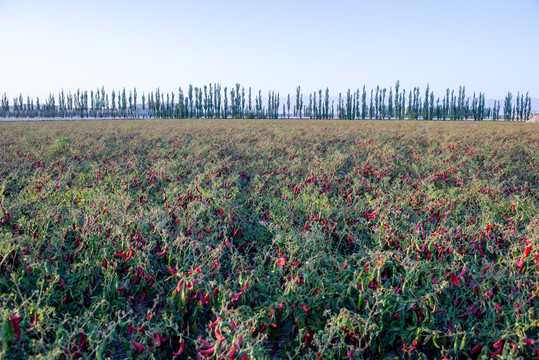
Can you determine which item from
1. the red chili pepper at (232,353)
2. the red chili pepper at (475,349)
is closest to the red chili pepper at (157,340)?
the red chili pepper at (232,353)

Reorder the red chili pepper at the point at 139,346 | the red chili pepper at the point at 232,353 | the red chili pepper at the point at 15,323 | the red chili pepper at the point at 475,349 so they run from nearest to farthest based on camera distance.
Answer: the red chili pepper at the point at 232,353 → the red chili pepper at the point at 15,323 → the red chili pepper at the point at 139,346 → the red chili pepper at the point at 475,349

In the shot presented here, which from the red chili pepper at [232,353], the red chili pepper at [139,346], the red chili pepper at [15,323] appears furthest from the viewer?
the red chili pepper at [139,346]

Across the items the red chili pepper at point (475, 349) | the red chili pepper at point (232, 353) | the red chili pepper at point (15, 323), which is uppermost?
the red chili pepper at point (15, 323)

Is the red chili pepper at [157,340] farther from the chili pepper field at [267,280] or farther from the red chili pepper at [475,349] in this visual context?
the red chili pepper at [475,349]

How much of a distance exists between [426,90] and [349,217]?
4299 inches

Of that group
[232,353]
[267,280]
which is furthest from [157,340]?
[267,280]

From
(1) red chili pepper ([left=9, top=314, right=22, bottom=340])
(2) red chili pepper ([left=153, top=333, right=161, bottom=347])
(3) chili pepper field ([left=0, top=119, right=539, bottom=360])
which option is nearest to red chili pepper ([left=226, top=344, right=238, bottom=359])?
(3) chili pepper field ([left=0, top=119, right=539, bottom=360])

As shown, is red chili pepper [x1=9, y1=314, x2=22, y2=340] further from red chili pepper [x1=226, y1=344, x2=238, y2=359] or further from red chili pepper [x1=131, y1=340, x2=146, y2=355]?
red chili pepper [x1=226, y1=344, x2=238, y2=359]

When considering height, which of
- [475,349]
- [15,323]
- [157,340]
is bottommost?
[475,349]

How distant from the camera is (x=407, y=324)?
103 inches

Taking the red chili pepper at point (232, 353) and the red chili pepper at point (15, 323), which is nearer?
the red chili pepper at point (232, 353)

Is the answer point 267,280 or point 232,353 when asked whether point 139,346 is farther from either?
point 267,280

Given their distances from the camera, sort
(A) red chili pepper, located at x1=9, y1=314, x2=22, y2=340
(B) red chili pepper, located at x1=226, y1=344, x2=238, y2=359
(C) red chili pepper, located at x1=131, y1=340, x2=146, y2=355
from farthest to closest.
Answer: (C) red chili pepper, located at x1=131, y1=340, x2=146, y2=355
(A) red chili pepper, located at x1=9, y1=314, x2=22, y2=340
(B) red chili pepper, located at x1=226, y1=344, x2=238, y2=359

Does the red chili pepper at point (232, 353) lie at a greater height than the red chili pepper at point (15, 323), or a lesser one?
lesser
